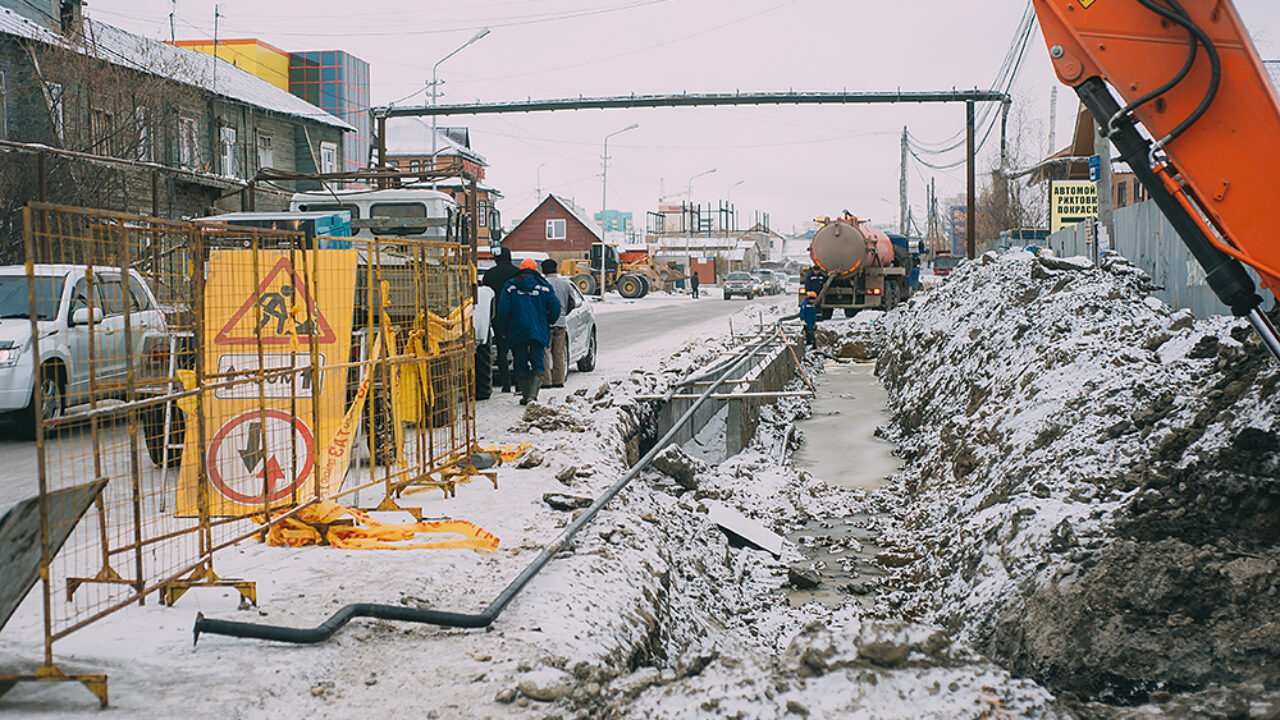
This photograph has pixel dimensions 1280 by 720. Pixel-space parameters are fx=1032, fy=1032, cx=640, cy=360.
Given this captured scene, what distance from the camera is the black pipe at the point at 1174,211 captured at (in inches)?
195

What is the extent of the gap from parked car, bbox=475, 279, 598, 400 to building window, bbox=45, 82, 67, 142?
13.3m

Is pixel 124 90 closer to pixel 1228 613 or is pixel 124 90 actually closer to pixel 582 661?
pixel 582 661

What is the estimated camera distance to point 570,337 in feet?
52.0

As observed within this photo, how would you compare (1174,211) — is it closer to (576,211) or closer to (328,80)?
(328,80)

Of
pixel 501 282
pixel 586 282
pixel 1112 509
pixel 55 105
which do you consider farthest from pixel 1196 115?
pixel 586 282

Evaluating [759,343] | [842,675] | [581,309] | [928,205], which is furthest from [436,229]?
[928,205]

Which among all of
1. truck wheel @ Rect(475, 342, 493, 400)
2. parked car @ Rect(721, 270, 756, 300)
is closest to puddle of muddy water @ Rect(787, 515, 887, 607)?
truck wheel @ Rect(475, 342, 493, 400)

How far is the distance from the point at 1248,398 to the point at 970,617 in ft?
6.73

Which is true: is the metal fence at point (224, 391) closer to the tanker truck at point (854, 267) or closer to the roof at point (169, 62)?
the tanker truck at point (854, 267)

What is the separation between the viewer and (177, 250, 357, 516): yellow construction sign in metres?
5.94

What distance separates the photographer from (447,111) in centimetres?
2878

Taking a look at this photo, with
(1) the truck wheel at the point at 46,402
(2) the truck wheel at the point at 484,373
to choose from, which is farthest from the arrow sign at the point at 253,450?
(2) the truck wheel at the point at 484,373

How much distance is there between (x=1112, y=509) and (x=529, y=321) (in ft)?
25.1

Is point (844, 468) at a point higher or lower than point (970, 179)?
lower
